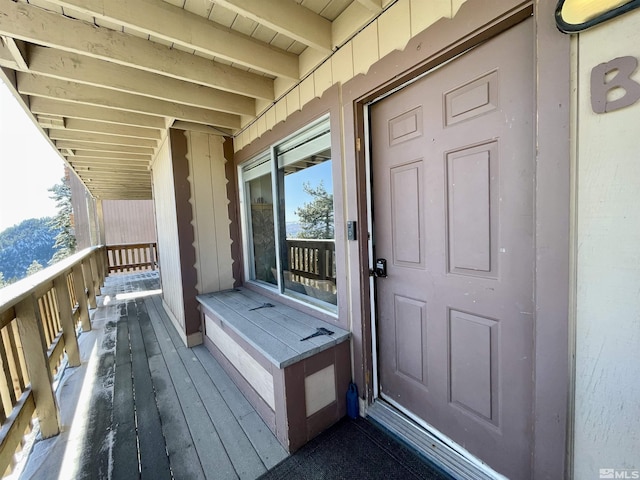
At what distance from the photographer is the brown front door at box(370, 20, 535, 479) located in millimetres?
1104

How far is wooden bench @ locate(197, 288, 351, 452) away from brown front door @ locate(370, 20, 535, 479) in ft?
1.26

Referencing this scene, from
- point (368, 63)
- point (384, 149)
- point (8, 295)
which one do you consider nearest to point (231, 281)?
point (8, 295)

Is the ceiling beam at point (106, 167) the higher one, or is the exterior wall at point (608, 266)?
the ceiling beam at point (106, 167)

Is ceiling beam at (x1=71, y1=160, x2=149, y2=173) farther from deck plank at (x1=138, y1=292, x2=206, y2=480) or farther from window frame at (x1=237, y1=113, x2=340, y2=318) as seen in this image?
deck plank at (x1=138, y1=292, x2=206, y2=480)

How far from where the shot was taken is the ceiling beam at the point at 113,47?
1.38 metres

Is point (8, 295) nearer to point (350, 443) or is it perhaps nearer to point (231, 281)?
point (231, 281)

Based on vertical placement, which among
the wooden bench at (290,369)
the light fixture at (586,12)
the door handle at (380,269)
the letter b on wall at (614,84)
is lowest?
the wooden bench at (290,369)

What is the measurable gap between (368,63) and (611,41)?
1.03 metres

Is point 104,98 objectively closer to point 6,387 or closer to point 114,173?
point 6,387

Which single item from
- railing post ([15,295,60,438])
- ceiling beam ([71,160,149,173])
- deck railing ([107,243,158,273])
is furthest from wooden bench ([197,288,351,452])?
deck railing ([107,243,158,273])

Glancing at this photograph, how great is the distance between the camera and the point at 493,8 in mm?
1021

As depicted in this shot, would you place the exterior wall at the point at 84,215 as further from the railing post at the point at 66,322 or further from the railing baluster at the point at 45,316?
the railing baluster at the point at 45,316

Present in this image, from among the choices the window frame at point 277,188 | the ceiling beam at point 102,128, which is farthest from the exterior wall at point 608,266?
the ceiling beam at point 102,128

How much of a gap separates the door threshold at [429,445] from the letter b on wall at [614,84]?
1567mm
